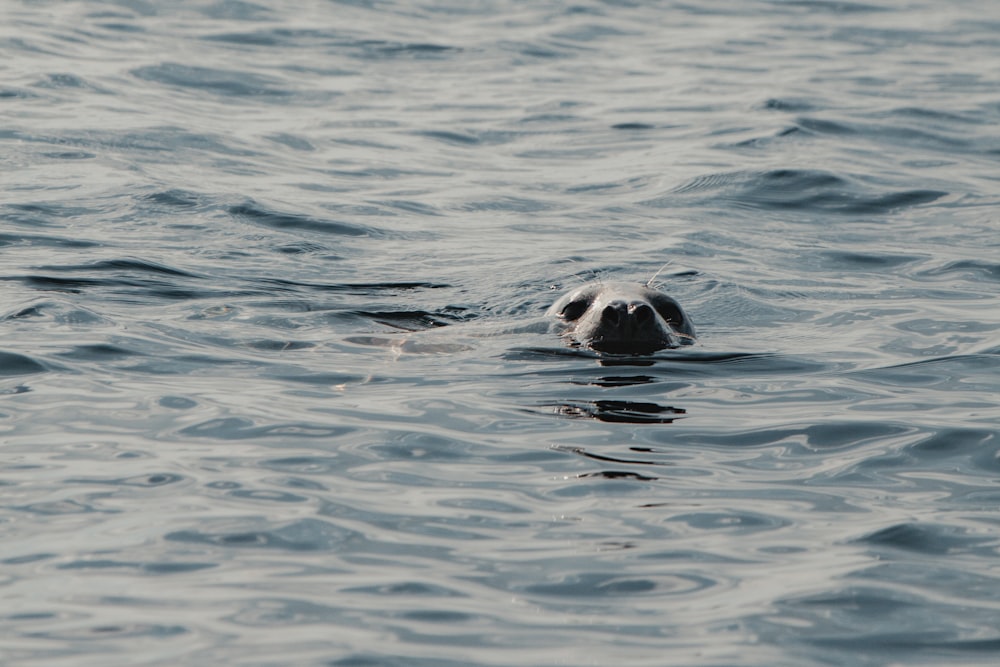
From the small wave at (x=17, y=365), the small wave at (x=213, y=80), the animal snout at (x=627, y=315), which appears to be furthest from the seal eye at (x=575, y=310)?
the small wave at (x=213, y=80)

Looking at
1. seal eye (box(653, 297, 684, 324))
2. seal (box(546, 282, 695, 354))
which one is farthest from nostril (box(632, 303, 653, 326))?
seal eye (box(653, 297, 684, 324))

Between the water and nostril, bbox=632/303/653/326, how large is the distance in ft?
0.73

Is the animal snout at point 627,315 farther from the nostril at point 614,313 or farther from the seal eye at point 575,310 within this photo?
the seal eye at point 575,310

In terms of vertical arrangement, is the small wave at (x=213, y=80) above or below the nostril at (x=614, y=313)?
above

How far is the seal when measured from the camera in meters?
7.65

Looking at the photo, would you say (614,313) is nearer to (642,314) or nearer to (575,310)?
(642,314)

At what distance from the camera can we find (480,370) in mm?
7352

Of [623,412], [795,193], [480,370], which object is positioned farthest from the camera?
[795,193]

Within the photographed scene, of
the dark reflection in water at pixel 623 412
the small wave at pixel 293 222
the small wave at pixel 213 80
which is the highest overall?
the small wave at pixel 213 80

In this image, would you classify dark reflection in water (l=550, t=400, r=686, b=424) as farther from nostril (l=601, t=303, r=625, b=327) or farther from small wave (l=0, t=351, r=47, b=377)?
small wave (l=0, t=351, r=47, b=377)

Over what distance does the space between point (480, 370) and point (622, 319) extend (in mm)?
782

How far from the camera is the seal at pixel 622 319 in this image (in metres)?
7.65

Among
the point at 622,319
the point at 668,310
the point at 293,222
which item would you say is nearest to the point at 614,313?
the point at 622,319

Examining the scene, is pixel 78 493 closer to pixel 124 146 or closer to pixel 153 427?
pixel 153 427
